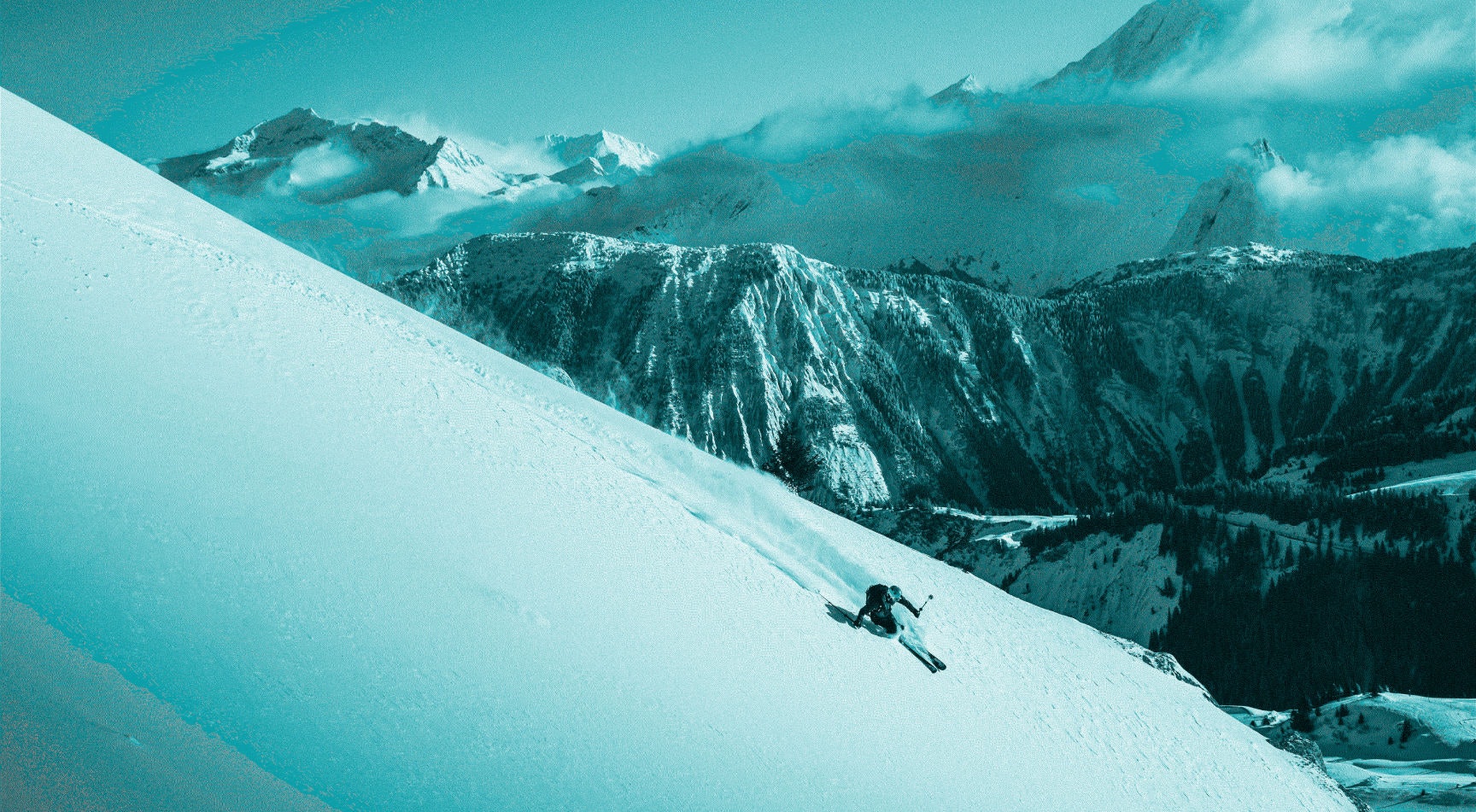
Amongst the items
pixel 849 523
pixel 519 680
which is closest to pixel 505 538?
pixel 519 680

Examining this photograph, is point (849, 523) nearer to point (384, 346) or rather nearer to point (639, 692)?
point (384, 346)

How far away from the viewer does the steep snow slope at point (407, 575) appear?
1009 centimetres

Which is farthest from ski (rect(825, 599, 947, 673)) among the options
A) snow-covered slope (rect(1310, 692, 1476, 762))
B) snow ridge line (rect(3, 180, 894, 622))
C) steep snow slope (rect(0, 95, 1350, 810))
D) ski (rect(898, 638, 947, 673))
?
snow-covered slope (rect(1310, 692, 1476, 762))

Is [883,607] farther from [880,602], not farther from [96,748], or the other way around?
[96,748]

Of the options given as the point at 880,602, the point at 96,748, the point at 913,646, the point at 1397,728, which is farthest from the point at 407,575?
the point at 1397,728

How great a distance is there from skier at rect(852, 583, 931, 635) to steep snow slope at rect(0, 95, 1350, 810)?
0.85 m

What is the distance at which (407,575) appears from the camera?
12.7 metres

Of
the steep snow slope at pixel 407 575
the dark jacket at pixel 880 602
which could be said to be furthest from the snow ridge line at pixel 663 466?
the dark jacket at pixel 880 602

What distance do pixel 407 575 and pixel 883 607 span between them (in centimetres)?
1133

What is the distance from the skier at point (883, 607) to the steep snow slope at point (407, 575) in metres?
0.85

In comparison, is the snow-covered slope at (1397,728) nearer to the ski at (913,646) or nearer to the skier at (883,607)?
the ski at (913,646)

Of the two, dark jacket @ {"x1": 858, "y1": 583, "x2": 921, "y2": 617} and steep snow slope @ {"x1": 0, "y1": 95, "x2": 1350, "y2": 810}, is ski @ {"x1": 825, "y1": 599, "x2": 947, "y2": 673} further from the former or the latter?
steep snow slope @ {"x1": 0, "y1": 95, "x2": 1350, "y2": 810}

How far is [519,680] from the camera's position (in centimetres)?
1180

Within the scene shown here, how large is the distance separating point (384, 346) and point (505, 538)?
765 centimetres
